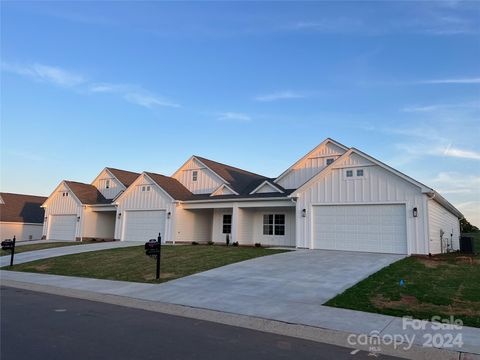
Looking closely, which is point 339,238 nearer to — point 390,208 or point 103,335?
point 390,208

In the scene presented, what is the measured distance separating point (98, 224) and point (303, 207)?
20.3 metres

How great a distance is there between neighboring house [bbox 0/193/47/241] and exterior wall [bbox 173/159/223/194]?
21587 mm

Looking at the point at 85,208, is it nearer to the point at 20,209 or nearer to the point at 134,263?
the point at 20,209

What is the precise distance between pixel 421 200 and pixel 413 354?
13164mm

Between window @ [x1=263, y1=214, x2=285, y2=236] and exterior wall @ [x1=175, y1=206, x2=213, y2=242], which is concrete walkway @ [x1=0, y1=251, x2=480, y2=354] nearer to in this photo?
window @ [x1=263, y1=214, x2=285, y2=236]

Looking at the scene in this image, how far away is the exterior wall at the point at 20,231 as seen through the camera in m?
41.0

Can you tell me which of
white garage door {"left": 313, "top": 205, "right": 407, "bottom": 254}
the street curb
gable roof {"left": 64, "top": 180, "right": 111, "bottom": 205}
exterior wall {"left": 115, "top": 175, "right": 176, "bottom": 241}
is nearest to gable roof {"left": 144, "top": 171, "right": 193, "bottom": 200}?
exterior wall {"left": 115, "top": 175, "right": 176, "bottom": 241}

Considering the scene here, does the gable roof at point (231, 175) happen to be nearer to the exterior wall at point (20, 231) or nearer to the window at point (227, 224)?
the window at point (227, 224)

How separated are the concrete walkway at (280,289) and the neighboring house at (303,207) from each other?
205cm

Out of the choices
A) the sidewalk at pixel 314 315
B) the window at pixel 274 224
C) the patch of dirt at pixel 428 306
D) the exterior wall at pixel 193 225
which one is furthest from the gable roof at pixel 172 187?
the patch of dirt at pixel 428 306

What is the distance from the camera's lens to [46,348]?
A: 6.16 meters

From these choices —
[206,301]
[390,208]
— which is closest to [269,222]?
[390,208]

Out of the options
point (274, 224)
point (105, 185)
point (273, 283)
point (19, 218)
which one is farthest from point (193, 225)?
point (19, 218)

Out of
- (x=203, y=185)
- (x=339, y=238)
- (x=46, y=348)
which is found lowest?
(x=46, y=348)
